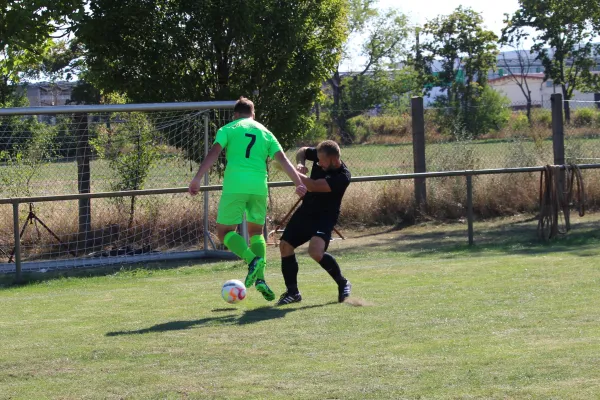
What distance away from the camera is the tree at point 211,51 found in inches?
570

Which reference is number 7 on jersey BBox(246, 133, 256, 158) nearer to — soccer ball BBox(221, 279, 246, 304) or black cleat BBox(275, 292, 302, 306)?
soccer ball BBox(221, 279, 246, 304)

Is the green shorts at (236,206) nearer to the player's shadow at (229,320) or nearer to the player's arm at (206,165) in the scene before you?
the player's arm at (206,165)

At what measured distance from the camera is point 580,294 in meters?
8.24

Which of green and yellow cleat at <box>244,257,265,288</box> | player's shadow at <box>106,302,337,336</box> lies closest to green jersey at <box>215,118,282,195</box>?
green and yellow cleat at <box>244,257,265,288</box>

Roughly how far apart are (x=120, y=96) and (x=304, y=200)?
8.73m

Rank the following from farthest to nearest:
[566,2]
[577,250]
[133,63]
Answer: [566,2] → [133,63] → [577,250]

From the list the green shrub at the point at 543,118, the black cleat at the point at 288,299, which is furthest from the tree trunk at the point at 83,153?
the green shrub at the point at 543,118

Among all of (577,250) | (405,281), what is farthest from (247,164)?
(577,250)

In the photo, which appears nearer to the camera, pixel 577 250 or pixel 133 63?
pixel 577 250

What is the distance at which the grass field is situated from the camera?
205 inches

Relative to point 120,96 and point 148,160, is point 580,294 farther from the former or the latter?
point 120,96

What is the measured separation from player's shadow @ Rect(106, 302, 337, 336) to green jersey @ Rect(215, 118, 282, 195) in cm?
114

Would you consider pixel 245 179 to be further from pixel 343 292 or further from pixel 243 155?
pixel 343 292

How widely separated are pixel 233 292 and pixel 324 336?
173 centimetres
